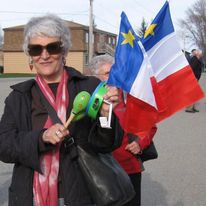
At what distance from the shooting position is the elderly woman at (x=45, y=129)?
2357mm

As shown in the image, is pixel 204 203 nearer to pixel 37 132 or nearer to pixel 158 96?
pixel 158 96

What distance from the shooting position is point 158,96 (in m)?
3.03

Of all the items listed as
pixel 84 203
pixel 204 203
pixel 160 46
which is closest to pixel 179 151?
pixel 204 203

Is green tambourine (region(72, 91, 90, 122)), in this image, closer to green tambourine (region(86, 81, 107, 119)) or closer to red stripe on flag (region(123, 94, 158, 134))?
green tambourine (region(86, 81, 107, 119))

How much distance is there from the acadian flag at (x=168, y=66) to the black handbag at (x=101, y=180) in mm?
780

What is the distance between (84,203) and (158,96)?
3.14ft

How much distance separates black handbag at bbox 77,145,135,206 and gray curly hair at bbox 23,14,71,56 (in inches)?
24.7

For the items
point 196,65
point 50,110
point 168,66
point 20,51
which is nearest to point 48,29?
point 50,110

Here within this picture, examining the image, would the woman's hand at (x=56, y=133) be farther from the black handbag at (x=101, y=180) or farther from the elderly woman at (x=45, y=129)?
the black handbag at (x=101, y=180)

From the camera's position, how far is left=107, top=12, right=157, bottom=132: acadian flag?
285 centimetres

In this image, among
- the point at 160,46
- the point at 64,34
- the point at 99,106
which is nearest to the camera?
the point at 99,106

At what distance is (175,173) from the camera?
251 inches

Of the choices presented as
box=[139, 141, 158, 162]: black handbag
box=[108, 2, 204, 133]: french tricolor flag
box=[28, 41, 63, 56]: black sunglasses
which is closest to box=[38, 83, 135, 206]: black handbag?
box=[28, 41, 63, 56]: black sunglasses

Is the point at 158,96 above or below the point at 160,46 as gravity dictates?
below
